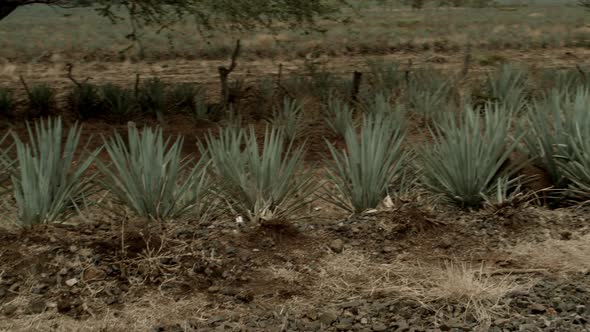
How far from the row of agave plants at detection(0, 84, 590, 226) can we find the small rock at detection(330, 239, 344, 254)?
20.8 inches

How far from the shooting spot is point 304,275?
18.0 feet

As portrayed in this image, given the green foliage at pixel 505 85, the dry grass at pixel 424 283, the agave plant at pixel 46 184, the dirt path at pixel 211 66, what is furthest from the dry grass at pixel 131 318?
the dirt path at pixel 211 66

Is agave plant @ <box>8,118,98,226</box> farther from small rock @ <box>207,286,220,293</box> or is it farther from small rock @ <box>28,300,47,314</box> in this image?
small rock @ <box>207,286,220,293</box>

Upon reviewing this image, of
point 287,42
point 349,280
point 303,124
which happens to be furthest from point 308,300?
point 287,42

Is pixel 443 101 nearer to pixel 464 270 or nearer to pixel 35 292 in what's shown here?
pixel 464 270

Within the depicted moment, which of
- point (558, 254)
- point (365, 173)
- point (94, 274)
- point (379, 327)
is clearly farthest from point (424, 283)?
point (94, 274)

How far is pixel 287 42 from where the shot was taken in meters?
36.8

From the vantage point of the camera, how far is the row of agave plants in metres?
6.23

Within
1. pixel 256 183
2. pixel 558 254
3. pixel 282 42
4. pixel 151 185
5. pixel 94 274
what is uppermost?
pixel 151 185

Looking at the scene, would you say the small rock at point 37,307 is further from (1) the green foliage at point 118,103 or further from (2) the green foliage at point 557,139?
(1) the green foliage at point 118,103

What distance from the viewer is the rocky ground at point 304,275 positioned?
15.8 feet

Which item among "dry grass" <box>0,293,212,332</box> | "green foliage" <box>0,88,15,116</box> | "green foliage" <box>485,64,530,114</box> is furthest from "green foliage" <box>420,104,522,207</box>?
"green foliage" <box>0,88,15,116</box>

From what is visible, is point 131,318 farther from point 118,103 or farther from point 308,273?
point 118,103

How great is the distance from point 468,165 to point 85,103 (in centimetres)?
924
